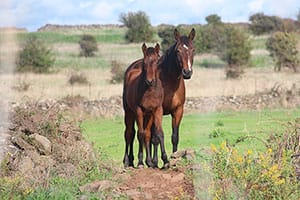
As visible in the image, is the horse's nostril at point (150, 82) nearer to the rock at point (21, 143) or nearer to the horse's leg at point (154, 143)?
the horse's leg at point (154, 143)

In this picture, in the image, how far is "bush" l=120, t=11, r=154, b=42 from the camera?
224 ft

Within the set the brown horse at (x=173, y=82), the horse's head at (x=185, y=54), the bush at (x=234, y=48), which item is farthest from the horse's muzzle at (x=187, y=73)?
the bush at (x=234, y=48)

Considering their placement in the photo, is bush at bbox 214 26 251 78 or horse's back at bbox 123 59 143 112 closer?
horse's back at bbox 123 59 143 112

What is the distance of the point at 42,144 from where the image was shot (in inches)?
533

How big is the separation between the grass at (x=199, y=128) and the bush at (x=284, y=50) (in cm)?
2173

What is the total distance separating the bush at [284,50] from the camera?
53.9 m

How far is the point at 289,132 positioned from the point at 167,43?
156 feet

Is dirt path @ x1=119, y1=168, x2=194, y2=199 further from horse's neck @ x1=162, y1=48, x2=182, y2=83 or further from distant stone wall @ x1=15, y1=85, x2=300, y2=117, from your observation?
distant stone wall @ x1=15, y1=85, x2=300, y2=117

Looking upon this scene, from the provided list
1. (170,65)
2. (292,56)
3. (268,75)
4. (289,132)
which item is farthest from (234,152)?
(292,56)

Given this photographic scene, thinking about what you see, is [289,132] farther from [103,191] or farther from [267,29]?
[267,29]

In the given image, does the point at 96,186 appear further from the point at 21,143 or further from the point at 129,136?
the point at 129,136

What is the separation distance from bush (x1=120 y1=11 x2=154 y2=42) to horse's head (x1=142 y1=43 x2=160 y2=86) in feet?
176

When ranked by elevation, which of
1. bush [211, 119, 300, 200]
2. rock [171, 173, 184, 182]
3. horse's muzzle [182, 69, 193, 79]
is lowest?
rock [171, 173, 184, 182]

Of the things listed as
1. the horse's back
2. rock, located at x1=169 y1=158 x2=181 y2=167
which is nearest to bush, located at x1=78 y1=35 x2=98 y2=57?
the horse's back
